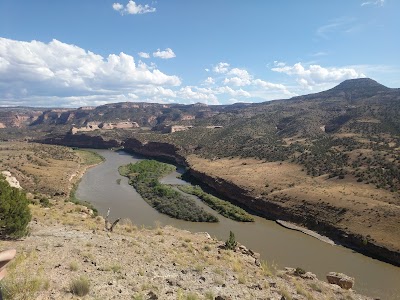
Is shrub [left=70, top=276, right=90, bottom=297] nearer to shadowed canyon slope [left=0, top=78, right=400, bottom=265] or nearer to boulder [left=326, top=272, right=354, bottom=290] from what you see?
boulder [left=326, top=272, right=354, bottom=290]

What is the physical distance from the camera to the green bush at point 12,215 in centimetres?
1441

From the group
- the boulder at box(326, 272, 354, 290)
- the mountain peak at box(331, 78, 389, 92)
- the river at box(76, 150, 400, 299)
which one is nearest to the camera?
the boulder at box(326, 272, 354, 290)

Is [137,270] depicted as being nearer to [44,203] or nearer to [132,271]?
[132,271]

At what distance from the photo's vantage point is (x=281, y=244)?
2942 cm

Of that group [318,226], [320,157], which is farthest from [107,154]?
[318,226]

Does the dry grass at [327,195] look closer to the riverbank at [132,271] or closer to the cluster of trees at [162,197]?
the cluster of trees at [162,197]

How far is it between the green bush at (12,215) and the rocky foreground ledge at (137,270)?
32.4 inches

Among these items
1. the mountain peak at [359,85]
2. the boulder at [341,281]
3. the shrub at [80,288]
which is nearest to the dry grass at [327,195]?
the boulder at [341,281]

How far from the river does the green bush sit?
13395mm

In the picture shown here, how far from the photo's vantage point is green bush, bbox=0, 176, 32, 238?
1441 centimetres

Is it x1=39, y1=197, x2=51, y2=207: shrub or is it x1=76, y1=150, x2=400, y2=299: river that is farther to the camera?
x1=39, y1=197, x2=51, y2=207: shrub

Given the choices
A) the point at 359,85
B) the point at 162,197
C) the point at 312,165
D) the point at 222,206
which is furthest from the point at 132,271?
the point at 359,85

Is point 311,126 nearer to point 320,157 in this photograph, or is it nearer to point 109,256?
point 320,157

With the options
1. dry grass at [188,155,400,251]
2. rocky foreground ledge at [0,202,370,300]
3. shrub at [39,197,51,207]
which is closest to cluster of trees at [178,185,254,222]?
dry grass at [188,155,400,251]
